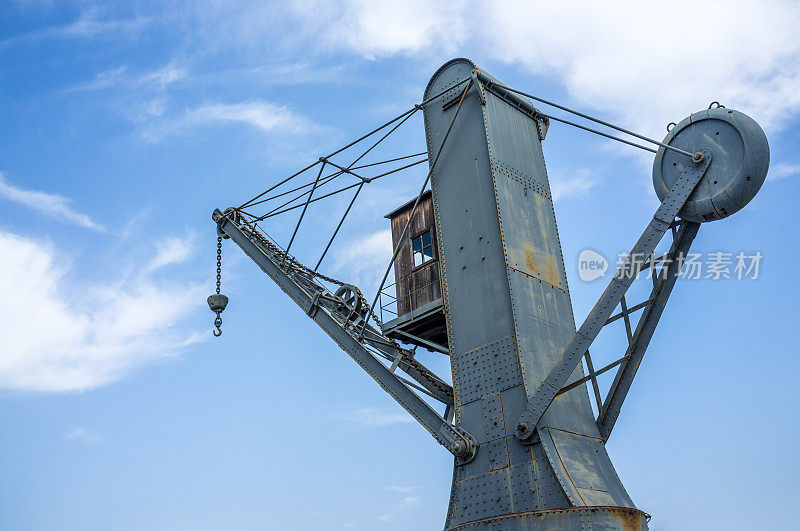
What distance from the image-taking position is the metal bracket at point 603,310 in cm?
1245

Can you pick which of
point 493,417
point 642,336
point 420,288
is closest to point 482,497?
point 493,417

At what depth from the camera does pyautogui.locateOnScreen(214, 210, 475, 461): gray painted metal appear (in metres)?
14.0

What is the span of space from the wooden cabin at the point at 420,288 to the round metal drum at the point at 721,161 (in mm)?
5637

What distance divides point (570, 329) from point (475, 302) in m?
1.96

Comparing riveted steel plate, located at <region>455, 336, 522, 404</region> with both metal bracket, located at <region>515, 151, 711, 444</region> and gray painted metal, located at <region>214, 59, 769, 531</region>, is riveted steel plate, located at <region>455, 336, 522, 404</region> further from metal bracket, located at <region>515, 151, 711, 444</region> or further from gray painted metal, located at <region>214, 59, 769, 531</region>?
metal bracket, located at <region>515, 151, 711, 444</region>

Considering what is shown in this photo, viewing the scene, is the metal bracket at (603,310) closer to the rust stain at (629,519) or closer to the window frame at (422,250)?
the rust stain at (629,519)

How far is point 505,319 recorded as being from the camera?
44.8 ft

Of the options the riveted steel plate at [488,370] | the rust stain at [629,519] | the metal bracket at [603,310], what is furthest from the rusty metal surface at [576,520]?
the riveted steel plate at [488,370]

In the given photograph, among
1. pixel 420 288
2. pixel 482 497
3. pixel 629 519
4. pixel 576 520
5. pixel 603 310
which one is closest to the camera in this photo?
pixel 576 520

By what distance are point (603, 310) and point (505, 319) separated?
72.3 inches

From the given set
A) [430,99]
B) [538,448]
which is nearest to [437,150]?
[430,99]

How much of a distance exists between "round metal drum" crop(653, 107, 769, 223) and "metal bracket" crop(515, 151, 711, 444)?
209 mm

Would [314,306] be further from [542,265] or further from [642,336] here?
[642,336]

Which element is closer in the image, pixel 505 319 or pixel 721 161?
pixel 721 161
